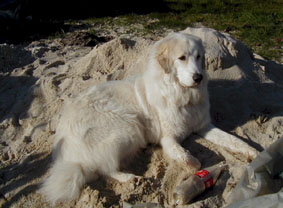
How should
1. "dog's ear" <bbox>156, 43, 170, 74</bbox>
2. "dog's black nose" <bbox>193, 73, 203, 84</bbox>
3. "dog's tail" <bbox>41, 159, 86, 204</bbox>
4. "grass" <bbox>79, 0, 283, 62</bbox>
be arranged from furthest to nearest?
1. "grass" <bbox>79, 0, 283, 62</bbox>
2. "dog's ear" <bbox>156, 43, 170, 74</bbox>
3. "dog's black nose" <bbox>193, 73, 203, 84</bbox>
4. "dog's tail" <bbox>41, 159, 86, 204</bbox>

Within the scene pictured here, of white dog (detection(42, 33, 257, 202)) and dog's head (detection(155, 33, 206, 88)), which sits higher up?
dog's head (detection(155, 33, 206, 88))

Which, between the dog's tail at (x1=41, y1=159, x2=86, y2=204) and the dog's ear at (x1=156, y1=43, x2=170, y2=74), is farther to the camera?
the dog's ear at (x1=156, y1=43, x2=170, y2=74)

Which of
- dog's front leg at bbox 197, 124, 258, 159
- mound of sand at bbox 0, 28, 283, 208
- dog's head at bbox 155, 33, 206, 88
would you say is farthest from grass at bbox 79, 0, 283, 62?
dog's head at bbox 155, 33, 206, 88

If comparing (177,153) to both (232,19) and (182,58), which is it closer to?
Result: (182,58)

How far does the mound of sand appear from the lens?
3322 millimetres

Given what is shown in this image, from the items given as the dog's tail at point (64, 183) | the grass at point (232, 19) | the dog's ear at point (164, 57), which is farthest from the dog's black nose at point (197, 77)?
the grass at point (232, 19)

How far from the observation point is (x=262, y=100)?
4.65 m

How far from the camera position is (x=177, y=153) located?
3.57 m

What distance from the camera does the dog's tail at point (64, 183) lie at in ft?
10.6

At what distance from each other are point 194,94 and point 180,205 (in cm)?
130

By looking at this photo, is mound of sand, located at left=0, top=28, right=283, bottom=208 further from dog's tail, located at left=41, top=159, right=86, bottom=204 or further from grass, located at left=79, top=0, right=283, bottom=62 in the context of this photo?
grass, located at left=79, top=0, right=283, bottom=62

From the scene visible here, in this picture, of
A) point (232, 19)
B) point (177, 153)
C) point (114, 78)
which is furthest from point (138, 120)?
point (232, 19)

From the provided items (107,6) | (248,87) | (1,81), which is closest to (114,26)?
(107,6)

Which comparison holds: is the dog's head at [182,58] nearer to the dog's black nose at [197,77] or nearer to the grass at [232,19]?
the dog's black nose at [197,77]
